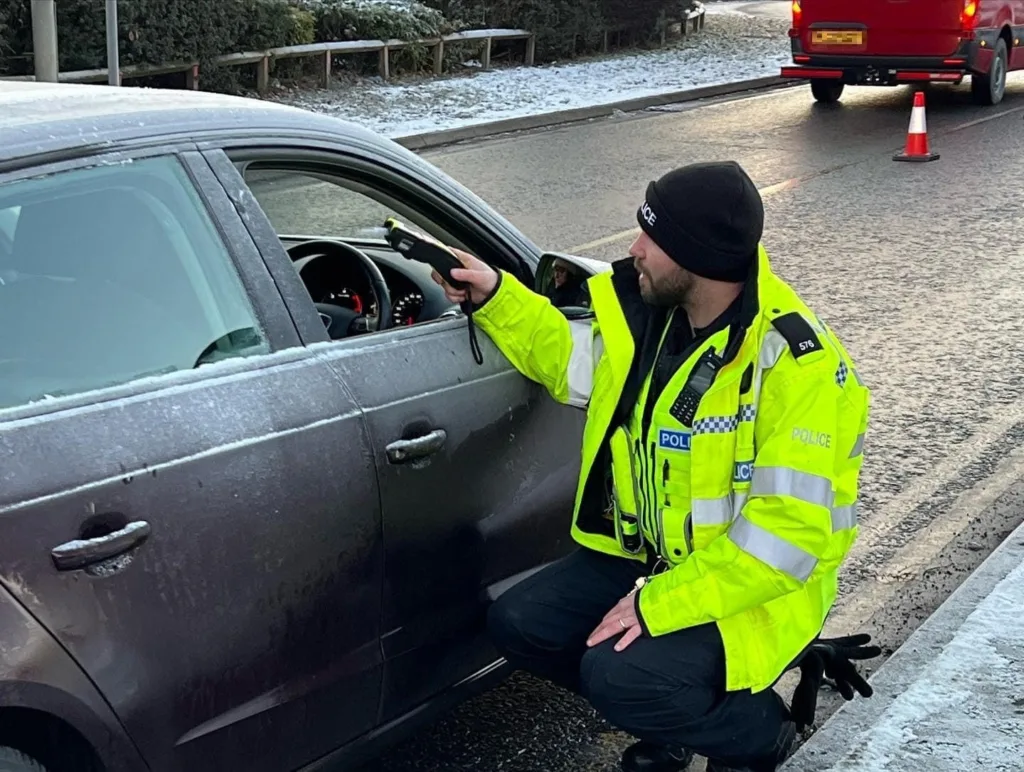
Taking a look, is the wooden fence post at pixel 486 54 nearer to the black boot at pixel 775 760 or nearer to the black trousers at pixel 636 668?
the black trousers at pixel 636 668

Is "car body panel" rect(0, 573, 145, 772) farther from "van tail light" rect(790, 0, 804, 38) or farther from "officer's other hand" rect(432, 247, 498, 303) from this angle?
"van tail light" rect(790, 0, 804, 38)

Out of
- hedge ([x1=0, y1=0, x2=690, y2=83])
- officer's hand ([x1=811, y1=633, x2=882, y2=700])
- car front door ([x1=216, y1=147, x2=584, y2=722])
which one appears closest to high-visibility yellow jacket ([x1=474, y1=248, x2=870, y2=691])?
car front door ([x1=216, y1=147, x2=584, y2=722])

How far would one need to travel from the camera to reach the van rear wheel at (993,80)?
1527 centimetres

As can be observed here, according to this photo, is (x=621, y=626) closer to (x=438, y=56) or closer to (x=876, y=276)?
(x=876, y=276)

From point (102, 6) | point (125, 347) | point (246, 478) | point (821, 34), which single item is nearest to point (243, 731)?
point (246, 478)

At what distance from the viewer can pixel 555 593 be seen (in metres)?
3.04

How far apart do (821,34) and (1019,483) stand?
1104cm

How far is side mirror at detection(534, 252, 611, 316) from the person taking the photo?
10.6 ft

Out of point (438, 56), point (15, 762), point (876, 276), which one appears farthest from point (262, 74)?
point (15, 762)

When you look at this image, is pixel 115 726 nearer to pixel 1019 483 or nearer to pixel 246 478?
pixel 246 478

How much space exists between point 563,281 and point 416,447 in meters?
0.75

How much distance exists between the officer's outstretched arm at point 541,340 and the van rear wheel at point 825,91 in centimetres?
1364

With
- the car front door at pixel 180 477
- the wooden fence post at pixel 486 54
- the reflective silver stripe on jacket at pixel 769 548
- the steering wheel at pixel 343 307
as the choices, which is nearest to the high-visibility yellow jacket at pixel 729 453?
the reflective silver stripe on jacket at pixel 769 548

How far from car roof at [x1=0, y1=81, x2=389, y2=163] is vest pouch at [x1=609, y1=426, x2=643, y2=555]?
0.81m
